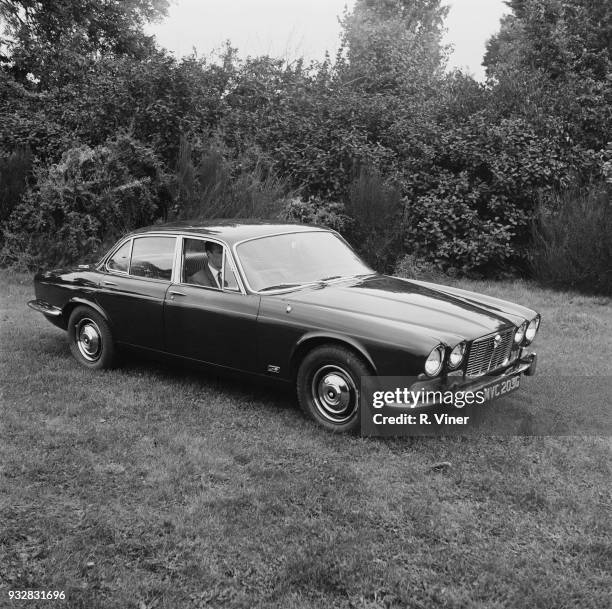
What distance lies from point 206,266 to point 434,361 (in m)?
2.14

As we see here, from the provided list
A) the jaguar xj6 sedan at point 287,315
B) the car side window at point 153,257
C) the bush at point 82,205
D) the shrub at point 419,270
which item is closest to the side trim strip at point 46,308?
the jaguar xj6 sedan at point 287,315

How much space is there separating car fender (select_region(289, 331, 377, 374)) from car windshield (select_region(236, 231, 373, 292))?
602 mm

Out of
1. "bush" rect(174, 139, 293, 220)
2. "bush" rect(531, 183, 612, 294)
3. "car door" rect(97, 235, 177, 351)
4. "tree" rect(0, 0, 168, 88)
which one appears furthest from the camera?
"tree" rect(0, 0, 168, 88)

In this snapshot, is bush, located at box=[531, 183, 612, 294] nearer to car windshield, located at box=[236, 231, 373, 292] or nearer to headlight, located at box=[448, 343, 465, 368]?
car windshield, located at box=[236, 231, 373, 292]

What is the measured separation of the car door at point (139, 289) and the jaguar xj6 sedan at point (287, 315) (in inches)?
0.5

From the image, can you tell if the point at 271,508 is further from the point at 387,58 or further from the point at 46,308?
the point at 387,58

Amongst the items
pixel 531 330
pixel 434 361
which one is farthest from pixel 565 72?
pixel 434 361

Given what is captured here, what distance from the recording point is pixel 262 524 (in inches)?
136

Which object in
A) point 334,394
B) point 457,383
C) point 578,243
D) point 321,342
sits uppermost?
point 578,243

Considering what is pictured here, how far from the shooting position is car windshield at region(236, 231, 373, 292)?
5.21m

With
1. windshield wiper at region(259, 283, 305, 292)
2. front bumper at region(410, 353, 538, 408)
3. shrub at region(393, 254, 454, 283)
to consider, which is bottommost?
front bumper at region(410, 353, 538, 408)

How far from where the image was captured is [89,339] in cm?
613

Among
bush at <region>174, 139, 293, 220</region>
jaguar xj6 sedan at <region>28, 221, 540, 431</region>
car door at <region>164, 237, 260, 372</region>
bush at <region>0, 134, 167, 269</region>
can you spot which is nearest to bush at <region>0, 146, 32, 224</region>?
bush at <region>0, 134, 167, 269</region>

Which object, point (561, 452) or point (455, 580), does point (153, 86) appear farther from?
point (455, 580)
